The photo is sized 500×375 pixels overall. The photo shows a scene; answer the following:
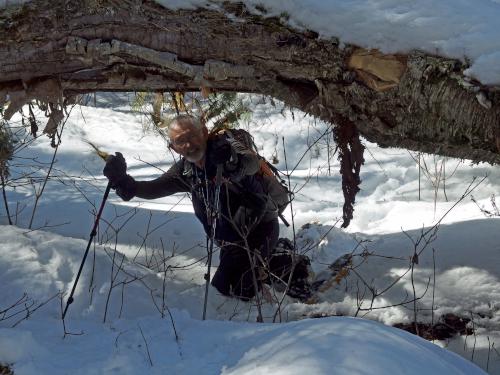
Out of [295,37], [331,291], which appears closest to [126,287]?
[331,291]

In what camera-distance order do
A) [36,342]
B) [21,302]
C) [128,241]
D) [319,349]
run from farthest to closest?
[128,241]
[21,302]
[36,342]
[319,349]

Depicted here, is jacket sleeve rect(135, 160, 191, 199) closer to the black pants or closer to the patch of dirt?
the black pants

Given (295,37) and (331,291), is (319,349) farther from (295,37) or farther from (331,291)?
(331,291)

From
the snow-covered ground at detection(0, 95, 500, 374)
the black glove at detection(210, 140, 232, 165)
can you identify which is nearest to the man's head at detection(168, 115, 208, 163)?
the black glove at detection(210, 140, 232, 165)

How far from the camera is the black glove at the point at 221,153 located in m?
4.17

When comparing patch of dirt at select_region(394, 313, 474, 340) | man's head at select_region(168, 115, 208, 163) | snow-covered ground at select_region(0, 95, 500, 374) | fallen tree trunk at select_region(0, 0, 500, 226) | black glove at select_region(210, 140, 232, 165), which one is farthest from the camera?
man's head at select_region(168, 115, 208, 163)

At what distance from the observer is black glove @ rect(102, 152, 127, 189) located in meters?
4.39

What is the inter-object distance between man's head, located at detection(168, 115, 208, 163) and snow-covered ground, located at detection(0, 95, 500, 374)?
773mm

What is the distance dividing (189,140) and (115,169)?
0.60 meters

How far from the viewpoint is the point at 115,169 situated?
14.5 feet

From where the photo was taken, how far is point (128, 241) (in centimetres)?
555

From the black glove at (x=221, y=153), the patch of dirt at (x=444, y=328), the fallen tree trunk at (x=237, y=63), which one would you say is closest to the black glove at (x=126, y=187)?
the black glove at (x=221, y=153)

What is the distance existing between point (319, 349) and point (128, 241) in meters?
3.63

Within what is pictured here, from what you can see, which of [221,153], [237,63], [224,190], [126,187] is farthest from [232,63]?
[126,187]
